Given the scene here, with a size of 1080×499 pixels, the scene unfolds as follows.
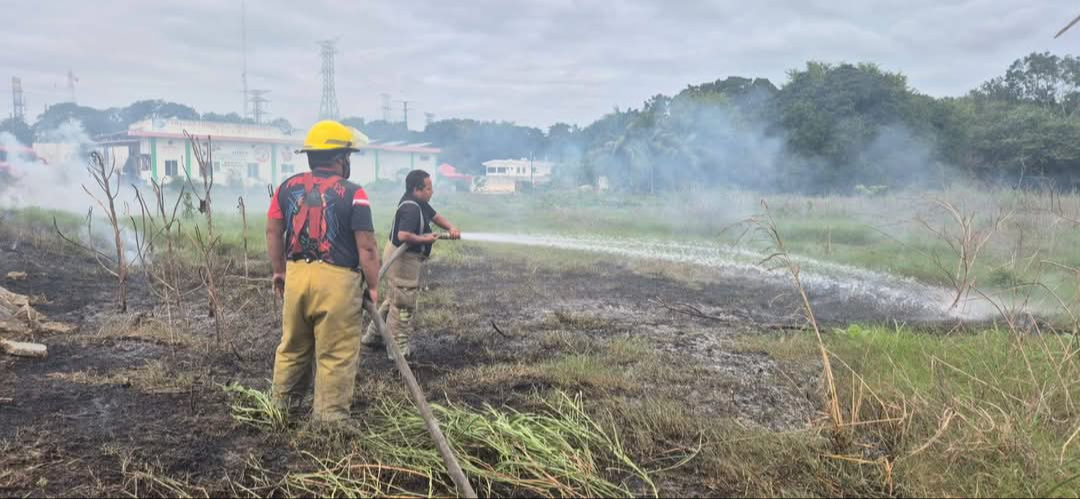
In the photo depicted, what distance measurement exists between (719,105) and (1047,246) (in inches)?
789

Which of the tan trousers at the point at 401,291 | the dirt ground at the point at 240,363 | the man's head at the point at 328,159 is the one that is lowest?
the dirt ground at the point at 240,363

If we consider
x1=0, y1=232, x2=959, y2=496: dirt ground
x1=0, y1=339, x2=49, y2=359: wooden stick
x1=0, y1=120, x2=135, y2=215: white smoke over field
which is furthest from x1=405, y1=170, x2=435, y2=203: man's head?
x1=0, y1=120, x2=135, y2=215: white smoke over field

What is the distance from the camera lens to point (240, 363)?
5.26 metres

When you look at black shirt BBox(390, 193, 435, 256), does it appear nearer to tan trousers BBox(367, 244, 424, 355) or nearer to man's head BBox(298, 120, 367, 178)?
tan trousers BBox(367, 244, 424, 355)

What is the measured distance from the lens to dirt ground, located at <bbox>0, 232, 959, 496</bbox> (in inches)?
134

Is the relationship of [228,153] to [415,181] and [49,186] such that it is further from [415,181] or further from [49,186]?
[415,181]

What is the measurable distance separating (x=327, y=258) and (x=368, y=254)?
0.72 ft

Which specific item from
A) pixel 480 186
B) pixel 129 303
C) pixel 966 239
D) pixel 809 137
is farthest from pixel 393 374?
pixel 480 186

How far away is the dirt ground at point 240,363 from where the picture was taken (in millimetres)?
3404

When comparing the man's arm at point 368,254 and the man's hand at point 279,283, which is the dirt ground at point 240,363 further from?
the man's arm at point 368,254

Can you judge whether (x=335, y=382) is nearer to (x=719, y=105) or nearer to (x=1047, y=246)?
(x=1047, y=246)

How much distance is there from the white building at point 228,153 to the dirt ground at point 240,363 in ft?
105

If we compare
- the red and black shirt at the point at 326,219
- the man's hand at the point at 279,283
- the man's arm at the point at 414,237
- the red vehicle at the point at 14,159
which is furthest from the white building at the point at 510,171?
the red and black shirt at the point at 326,219

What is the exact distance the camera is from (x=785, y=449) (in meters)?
3.33
